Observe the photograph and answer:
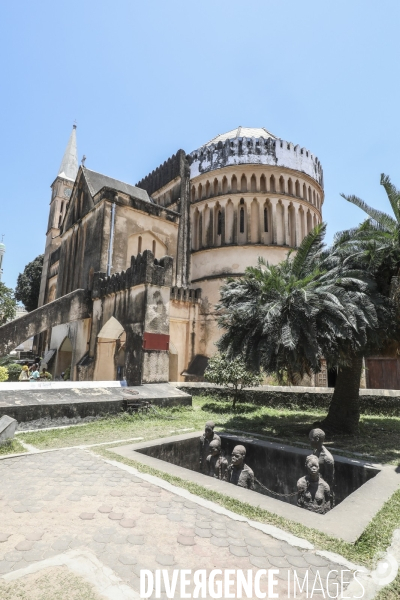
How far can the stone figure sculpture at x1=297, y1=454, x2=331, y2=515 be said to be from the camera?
16.1ft

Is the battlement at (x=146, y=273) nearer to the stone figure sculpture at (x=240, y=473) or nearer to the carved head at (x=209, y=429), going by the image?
the carved head at (x=209, y=429)

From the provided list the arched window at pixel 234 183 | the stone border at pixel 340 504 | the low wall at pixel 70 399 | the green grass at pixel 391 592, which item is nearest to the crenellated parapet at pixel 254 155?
the arched window at pixel 234 183

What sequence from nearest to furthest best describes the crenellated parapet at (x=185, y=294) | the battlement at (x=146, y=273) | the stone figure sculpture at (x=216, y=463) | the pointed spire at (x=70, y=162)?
the stone figure sculpture at (x=216, y=463) < the battlement at (x=146, y=273) < the crenellated parapet at (x=185, y=294) < the pointed spire at (x=70, y=162)

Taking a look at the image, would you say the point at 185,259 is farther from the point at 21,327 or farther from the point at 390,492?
the point at 390,492

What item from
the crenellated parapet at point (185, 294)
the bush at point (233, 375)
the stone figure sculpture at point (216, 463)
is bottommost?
the stone figure sculpture at point (216, 463)

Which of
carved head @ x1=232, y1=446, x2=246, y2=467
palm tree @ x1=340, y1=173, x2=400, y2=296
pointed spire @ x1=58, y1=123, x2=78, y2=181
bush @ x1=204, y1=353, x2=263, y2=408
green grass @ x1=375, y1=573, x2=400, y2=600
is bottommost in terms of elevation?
green grass @ x1=375, y1=573, x2=400, y2=600

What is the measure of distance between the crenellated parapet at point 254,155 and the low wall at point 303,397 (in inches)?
628

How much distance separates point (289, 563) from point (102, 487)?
2734 mm

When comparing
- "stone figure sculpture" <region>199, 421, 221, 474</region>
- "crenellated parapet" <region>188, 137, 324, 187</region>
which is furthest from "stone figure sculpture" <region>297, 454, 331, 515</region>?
"crenellated parapet" <region>188, 137, 324, 187</region>

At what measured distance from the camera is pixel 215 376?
1488 centimetres

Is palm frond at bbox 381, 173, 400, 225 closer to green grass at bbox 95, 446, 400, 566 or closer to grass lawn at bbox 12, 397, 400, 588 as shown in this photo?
grass lawn at bbox 12, 397, 400, 588

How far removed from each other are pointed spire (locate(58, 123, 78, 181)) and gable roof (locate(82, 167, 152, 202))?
26.8m

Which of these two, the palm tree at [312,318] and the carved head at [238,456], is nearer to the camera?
the carved head at [238,456]

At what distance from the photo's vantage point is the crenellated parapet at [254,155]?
79.5ft
